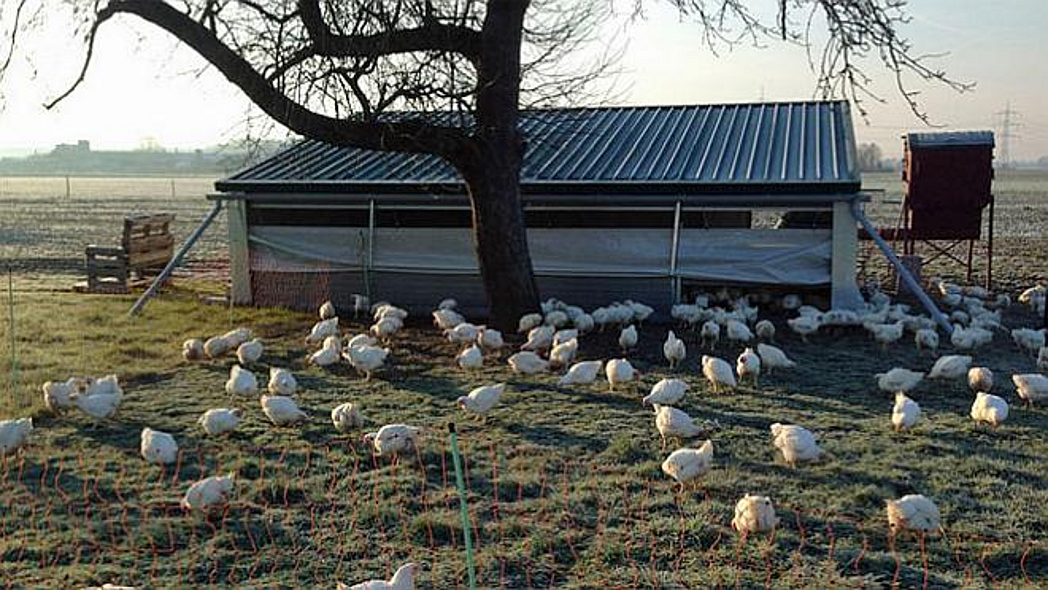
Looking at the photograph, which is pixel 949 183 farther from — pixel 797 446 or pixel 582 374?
pixel 797 446

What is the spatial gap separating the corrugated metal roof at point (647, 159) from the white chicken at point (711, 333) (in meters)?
2.76

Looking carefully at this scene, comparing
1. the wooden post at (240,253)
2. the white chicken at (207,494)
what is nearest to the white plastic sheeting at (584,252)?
the wooden post at (240,253)

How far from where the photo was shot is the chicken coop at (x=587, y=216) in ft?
47.6

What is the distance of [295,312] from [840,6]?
9.52 metres

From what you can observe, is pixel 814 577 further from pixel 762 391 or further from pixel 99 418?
pixel 99 418

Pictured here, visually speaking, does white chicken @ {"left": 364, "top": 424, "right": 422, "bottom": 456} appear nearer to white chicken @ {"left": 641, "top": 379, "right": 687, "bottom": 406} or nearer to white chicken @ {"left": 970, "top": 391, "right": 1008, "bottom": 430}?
white chicken @ {"left": 641, "top": 379, "right": 687, "bottom": 406}

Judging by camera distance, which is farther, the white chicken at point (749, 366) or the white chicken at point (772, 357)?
the white chicken at point (772, 357)

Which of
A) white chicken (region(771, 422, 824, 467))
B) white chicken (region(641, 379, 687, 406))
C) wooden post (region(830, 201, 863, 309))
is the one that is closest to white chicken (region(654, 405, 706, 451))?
white chicken (region(641, 379, 687, 406))

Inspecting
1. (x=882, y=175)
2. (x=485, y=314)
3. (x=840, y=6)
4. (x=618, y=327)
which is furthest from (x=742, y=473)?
(x=882, y=175)

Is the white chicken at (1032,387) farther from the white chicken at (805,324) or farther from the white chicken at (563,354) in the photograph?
the white chicken at (563,354)

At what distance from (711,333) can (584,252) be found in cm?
359

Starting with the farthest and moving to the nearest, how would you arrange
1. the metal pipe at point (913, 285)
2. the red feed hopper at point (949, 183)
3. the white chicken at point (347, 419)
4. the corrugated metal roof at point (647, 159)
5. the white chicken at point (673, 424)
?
1. the red feed hopper at point (949, 183)
2. the corrugated metal roof at point (647, 159)
3. the metal pipe at point (913, 285)
4. the white chicken at point (347, 419)
5. the white chicken at point (673, 424)

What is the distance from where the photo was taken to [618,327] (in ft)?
45.0

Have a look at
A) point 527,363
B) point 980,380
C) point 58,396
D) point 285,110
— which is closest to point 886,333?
point 980,380
